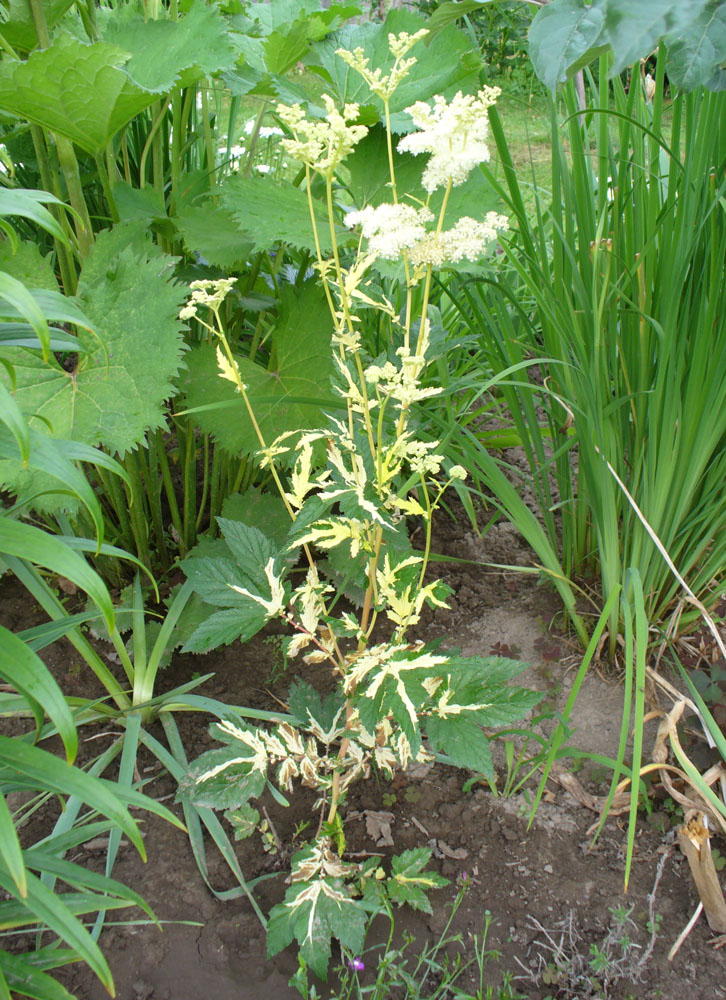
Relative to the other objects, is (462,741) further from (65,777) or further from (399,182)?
(399,182)

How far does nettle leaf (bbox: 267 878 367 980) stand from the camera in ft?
3.13

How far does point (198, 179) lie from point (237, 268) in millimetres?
226

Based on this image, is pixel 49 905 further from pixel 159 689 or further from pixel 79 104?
pixel 79 104

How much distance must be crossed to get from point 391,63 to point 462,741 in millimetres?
1138

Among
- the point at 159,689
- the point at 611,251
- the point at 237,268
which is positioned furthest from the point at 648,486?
the point at 159,689

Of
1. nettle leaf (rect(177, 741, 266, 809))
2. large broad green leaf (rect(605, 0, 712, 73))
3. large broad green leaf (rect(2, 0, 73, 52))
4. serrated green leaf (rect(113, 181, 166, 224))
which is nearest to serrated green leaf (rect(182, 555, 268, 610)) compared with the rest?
nettle leaf (rect(177, 741, 266, 809))

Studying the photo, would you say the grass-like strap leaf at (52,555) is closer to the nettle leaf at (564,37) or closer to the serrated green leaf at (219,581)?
the serrated green leaf at (219,581)

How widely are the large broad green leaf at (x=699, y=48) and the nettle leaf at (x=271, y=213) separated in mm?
662

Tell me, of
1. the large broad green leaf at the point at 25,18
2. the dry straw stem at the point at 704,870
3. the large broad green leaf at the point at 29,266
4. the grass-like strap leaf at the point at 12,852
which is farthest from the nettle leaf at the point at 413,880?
the large broad green leaf at the point at 25,18

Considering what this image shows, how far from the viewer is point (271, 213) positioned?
123 centimetres

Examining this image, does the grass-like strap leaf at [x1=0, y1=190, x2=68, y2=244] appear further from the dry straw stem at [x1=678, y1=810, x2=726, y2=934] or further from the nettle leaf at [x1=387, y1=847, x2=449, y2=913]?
the dry straw stem at [x1=678, y1=810, x2=726, y2=934]

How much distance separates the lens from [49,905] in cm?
77

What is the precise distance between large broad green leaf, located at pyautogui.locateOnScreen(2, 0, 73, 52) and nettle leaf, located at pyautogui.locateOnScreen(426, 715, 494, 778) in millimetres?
1179

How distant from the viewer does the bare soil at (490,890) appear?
100 centimetres
